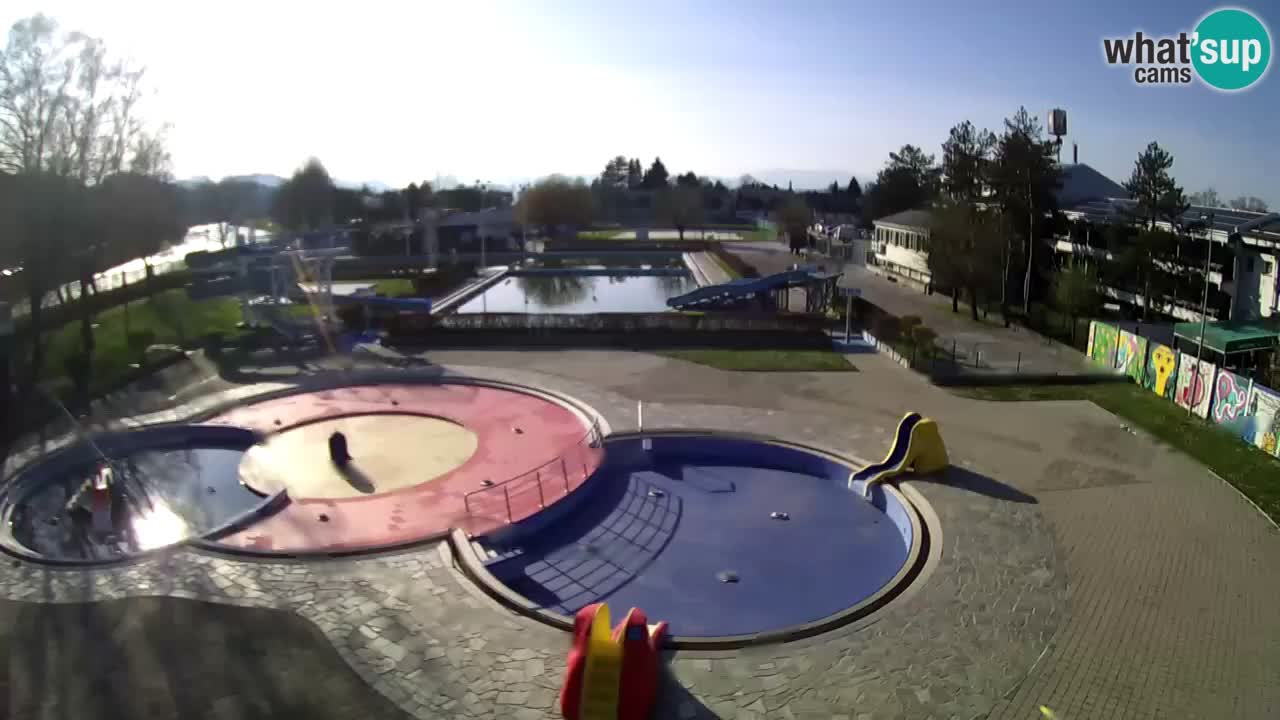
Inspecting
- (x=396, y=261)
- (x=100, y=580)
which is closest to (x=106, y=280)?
(x=396, y=261)

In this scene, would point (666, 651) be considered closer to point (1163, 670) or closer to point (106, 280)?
point (1163, 670)

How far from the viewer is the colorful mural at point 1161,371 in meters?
24.5

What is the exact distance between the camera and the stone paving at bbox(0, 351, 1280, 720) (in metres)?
10.3

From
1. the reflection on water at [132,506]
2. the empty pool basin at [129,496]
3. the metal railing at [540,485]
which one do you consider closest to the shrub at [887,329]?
the metal railing at [540,485]

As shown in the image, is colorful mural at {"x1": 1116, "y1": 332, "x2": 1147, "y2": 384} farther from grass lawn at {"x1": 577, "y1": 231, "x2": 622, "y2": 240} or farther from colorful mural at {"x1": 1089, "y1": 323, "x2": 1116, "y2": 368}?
grass lawn at {"x1": 577, "y1": 231, "x2": 622, "y2": 240}

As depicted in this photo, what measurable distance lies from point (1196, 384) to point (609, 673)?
69.2 feet

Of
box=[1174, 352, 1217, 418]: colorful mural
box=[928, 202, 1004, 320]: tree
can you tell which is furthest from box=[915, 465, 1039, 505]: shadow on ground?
box=[928, 202, 1004, 320]: tree

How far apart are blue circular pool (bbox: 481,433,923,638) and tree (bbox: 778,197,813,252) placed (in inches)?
2067

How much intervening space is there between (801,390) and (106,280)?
3682 centimetres

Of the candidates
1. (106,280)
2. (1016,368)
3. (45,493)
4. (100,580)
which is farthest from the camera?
(106,280)

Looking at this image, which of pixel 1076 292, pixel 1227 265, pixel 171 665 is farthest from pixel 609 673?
pixel 1227 265

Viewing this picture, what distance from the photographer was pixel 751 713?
9914mm

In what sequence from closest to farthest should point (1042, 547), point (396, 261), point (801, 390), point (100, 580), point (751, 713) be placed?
point (751, 713) → point (100, 580) → point (1042, 547) → point (801, 390) → point (396, 261)

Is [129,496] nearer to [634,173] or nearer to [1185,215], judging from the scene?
[1185,215]
